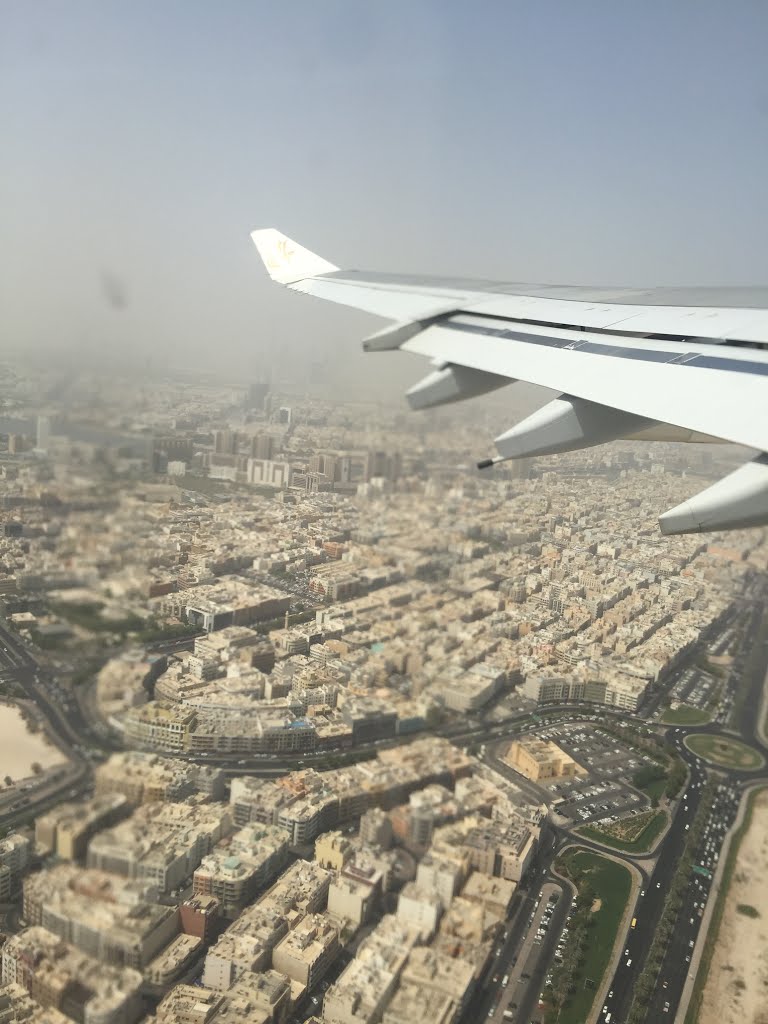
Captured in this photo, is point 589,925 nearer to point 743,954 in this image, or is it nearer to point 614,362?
point 743,954

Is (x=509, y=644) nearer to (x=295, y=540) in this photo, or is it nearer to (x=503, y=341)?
(x=295, y=540)

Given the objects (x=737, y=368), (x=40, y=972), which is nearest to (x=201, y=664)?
(x=40, y=972)

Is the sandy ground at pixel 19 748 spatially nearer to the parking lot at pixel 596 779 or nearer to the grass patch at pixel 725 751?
the parking lot at pixel 596 779

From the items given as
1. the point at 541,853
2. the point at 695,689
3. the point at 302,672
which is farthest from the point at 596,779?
the point at 302,672

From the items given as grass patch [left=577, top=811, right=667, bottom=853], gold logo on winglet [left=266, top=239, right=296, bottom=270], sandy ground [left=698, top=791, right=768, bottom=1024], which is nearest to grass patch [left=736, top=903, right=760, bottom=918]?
sandy ground [left=698, top=791, right=768, bottom=1024]

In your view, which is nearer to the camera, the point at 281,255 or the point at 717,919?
the point at 281,255

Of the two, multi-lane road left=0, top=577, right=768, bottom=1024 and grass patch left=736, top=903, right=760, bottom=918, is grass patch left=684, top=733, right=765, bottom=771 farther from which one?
grass patch left=736, top=903, right=760, bottom=918
